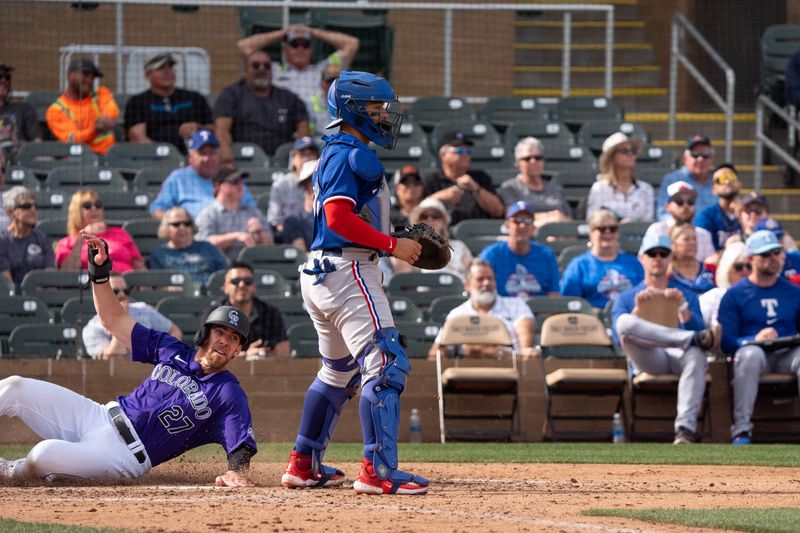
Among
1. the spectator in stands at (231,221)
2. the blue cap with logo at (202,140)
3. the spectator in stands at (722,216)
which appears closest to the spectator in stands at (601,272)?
the spectator in stands at (722,216)

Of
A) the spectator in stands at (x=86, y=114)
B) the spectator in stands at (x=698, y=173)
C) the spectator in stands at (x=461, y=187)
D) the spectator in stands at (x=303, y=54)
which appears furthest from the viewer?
the spectator in stands at (x=303, y=54)

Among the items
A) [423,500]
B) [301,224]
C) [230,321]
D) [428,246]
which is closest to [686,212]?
[301,224]

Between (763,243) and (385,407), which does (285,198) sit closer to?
(763,243)

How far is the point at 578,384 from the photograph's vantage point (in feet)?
35.6

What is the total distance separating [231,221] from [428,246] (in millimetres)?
5886

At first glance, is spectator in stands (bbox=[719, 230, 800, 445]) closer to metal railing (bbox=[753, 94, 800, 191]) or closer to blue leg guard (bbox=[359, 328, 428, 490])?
metal railing (bbox=[753, 94, 800, 191])

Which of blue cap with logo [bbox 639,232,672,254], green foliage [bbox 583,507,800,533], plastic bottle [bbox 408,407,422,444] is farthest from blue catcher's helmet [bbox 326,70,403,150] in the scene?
blue cap with logo [bbox 639,232,672,254]

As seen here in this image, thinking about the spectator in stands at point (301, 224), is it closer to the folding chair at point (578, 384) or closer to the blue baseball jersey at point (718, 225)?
the folding chair at point (578, 384)

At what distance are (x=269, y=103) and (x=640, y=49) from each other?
597 cm

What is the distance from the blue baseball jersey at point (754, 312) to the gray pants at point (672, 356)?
47 centimetres

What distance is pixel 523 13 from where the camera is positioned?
51.7 ft

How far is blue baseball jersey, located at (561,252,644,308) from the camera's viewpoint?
12.0 meters

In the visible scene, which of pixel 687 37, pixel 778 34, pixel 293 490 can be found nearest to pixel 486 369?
pixel 293 490

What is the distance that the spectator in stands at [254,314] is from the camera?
34.8 ft
